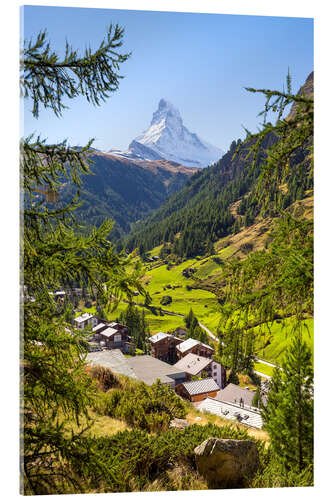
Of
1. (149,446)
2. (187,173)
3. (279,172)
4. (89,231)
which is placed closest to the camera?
(279,172)

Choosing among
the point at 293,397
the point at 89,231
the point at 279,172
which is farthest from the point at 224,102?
the point at 293,397

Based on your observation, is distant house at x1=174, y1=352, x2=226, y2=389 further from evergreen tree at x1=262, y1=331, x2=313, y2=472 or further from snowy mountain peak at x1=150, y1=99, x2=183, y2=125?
snowy mountain peak at x1=150, y1=99, x2=183, y2=125

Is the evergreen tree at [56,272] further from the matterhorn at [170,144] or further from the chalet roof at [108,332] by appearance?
the matterhorn at [170,144]

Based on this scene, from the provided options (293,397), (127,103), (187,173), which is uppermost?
(127,103)

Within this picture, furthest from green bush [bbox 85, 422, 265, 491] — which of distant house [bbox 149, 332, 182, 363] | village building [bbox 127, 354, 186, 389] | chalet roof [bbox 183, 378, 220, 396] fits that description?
distant house [bbox 149, 332, 182, 363]

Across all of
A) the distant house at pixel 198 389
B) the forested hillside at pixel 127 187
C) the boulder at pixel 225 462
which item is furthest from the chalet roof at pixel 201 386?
the forested hillside at pixel 127 187

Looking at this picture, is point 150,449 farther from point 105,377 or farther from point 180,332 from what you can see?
point 180,332

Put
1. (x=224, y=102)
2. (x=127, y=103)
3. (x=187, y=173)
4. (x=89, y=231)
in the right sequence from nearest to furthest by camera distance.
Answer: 1. (x=89, y=231)
2. (x=127, y=103)
3. (x=224, y=102)
4. (x=187, y=173)
